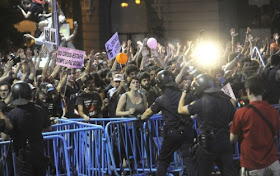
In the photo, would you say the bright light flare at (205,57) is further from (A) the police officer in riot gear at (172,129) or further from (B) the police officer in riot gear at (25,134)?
(B) the police officer in riot gear at (25,134)

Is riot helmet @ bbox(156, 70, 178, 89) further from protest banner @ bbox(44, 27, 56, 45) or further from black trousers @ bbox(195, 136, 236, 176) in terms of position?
protest banner @ bbox(44, 27, 56, 45)

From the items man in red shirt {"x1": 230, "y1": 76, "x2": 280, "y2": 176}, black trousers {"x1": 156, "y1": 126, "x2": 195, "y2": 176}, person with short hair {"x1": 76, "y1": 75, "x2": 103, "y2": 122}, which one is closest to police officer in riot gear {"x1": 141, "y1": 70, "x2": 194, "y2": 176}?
black trousers {"x1": 156, "y1": 126, "x2": 195, "y2": 176}

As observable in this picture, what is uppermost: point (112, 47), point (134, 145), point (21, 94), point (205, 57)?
point (112, 47)

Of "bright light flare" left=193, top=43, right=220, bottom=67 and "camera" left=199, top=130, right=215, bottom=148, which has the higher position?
"bright light flare" left=193, top=43, right=220, bottom=67

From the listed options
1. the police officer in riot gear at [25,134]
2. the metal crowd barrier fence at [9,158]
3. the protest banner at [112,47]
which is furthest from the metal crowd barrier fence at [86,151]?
the protest banner at [112,47]

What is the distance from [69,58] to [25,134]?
16.2ft

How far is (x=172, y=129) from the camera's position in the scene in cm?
1012

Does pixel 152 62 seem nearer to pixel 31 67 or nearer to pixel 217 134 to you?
pixel 31 67

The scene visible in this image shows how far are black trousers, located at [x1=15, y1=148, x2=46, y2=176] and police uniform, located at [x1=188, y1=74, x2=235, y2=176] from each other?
6.66 feet

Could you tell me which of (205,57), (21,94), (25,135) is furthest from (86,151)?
(205,57)

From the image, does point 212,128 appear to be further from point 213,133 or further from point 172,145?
point 172,145

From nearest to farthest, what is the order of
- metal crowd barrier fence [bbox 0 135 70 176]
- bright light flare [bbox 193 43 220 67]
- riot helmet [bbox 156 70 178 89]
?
metal crowd barrier fence [bbox 0 135 70 176]
riot helmet [bbox 156 70 178 89]
bright light flare [bbox 193 43 220 67]

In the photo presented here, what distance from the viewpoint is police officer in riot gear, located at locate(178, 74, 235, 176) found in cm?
898

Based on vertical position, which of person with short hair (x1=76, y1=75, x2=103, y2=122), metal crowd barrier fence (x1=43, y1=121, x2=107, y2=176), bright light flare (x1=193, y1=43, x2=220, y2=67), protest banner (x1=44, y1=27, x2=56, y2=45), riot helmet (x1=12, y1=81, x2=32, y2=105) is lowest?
metal crowd barrier fence (x1=43, y1=121, x2=107, y2=176)
